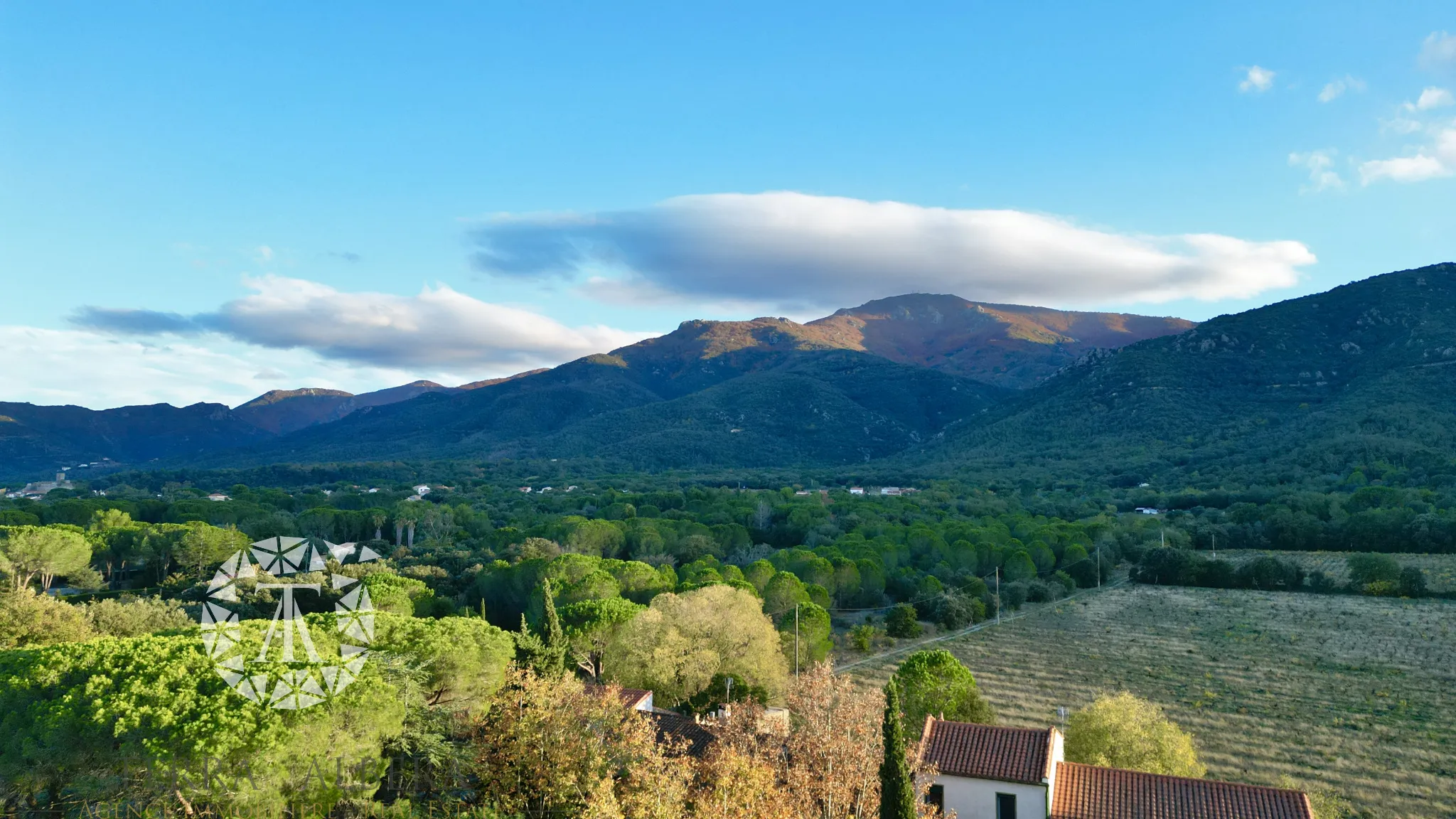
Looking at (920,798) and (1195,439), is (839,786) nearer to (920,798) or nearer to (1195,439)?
(920,798)

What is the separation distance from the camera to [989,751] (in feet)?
61.8

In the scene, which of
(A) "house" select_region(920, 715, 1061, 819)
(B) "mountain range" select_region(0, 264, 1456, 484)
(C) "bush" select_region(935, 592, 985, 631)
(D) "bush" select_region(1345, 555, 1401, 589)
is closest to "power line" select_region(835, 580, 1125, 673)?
(C) "bush" select_region(935, 592, 985, 631)

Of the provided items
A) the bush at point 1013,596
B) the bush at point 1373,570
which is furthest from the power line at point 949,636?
the bush at point 1373,570

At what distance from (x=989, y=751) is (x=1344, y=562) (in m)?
54.1

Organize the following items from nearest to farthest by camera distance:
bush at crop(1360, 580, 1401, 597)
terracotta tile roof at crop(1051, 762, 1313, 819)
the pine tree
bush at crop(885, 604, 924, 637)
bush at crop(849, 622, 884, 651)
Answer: the pine tree, terracotta tile roof at crop(1051, 762, 1313, 819), bush at crop(849, 622, 884, 651), bush at crop(885, 604, 924, 637), bush at crop(1360, 580, 1401, 597)

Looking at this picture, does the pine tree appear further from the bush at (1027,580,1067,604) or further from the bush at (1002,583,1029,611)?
the bush at (1027,580,1067,604)

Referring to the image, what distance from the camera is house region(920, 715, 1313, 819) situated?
54.9 feet

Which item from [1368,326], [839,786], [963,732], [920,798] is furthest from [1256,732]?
[1368,326]

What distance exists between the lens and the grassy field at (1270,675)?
83.4ft

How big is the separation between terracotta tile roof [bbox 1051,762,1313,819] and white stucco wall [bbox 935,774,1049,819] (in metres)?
0.34

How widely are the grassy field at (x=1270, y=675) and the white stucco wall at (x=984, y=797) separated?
1056cm

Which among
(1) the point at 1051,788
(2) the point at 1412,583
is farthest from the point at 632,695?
(2) the point at 1412,583

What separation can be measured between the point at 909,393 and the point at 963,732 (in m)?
178

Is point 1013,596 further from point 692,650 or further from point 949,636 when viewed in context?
point 692,650
